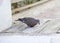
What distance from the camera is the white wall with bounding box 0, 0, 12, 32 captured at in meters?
0.92

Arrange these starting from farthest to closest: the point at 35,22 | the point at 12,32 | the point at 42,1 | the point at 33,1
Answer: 1. the point at 42,1
2. the point at 33,1
3. the point at 35,22
4. the point at 12,32

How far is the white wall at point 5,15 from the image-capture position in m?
0.92

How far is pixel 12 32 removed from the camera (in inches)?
34.7

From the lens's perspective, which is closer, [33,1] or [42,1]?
[33,1]

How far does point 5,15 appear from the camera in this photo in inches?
37.3

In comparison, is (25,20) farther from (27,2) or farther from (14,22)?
(27,2)

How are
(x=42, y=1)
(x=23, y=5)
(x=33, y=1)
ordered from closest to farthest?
(x=23, y=5)
(x=33, y=1)
(x=42, y=1)

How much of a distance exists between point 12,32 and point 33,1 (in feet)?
2.74

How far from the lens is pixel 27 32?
87 centimetres

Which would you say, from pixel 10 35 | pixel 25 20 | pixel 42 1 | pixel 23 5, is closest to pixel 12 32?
pixel 10 35
